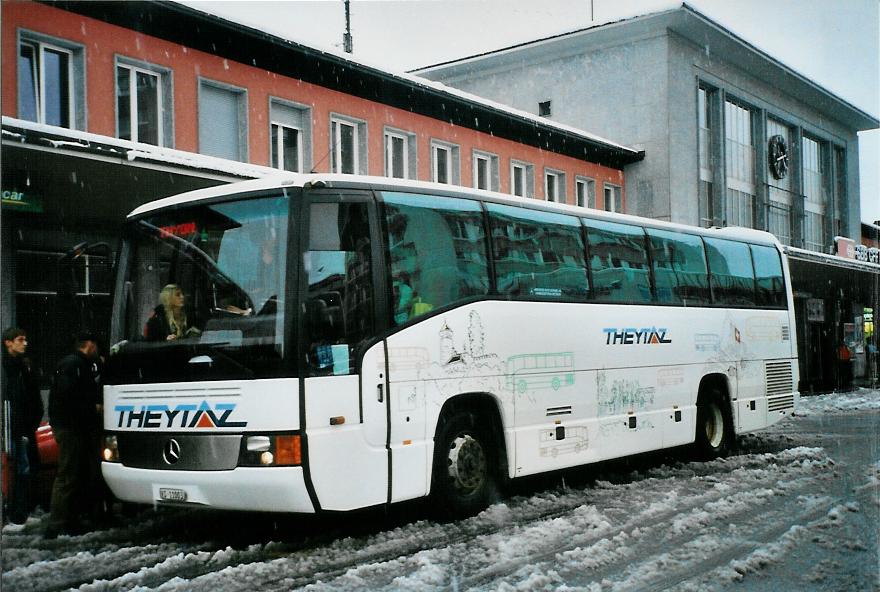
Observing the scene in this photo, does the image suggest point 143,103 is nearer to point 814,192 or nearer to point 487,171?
point 487,171

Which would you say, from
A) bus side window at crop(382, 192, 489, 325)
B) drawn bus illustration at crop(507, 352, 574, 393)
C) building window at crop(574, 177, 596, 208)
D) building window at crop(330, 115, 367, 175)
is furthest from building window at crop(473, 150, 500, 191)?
bus side window at crop(382, 192, 489, 325)

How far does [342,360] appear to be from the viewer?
7.50 meters

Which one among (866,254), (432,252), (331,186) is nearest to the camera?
(331,186)

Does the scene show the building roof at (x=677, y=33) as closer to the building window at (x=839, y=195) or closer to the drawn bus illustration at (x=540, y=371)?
the building window at (x=839, y=195)

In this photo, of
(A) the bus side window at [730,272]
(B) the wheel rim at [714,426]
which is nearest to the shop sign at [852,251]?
(A) the bus side window at [730,272]

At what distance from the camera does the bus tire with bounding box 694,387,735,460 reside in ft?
42.8

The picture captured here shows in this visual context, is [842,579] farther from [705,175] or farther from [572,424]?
[705,175]

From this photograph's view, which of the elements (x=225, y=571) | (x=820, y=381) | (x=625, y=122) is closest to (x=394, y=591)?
(x=225, y=571)

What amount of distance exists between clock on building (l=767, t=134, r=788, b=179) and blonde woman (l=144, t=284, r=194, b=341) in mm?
34742

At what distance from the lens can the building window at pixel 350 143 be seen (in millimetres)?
20297

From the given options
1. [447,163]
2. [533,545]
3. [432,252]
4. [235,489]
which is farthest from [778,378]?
[447,163]

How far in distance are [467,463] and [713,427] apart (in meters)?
5.88

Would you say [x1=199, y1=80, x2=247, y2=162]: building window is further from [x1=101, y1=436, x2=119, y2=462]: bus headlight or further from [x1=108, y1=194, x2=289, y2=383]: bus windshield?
[x1=101, y1=436, x2=119, y2=462]: bus headlight

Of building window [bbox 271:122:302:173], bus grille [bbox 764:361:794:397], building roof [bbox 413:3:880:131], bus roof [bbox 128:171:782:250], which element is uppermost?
building roof [bbox 413:3:880:131]
